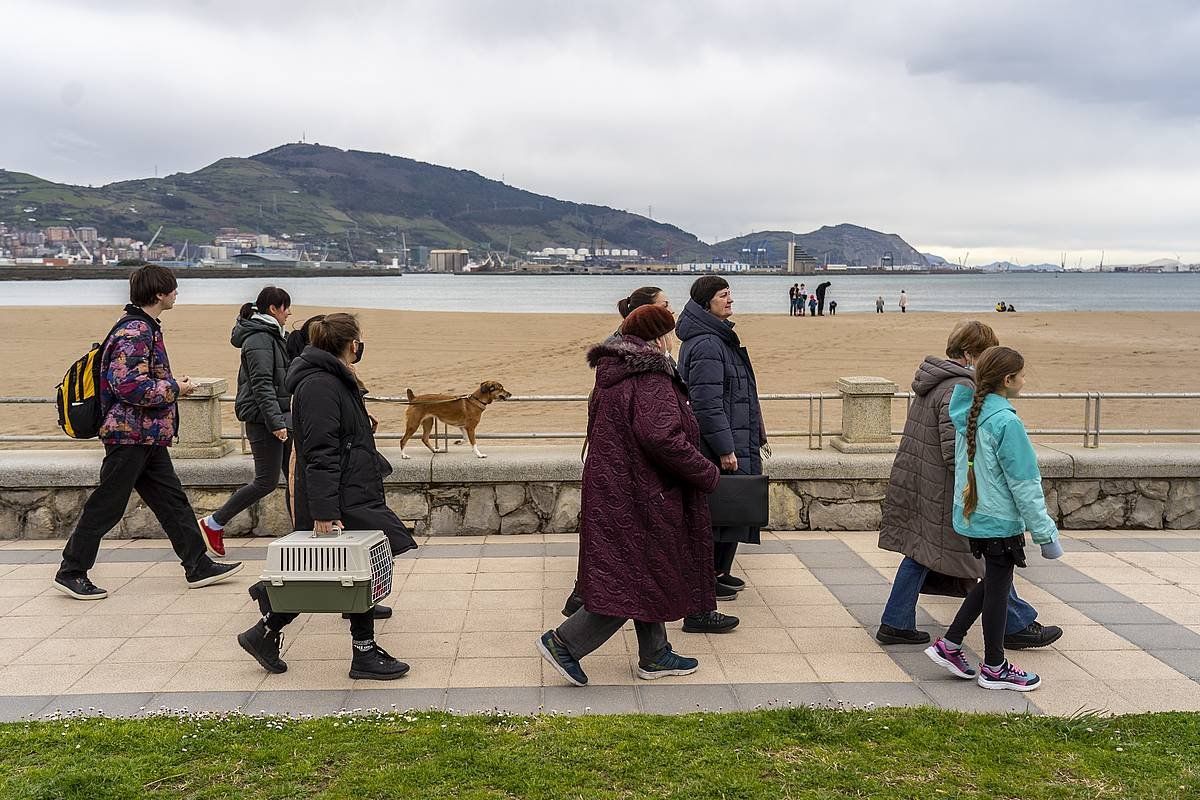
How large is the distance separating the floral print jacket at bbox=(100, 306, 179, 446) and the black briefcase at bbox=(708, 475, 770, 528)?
3.26 metres

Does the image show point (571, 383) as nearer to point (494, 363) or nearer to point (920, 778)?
point (494, 363)

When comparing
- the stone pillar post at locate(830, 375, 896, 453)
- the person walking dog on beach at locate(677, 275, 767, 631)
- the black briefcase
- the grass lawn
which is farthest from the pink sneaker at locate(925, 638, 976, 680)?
the stone pillar post at locate(830, 375, 896, 453)

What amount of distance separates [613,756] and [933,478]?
89.1 inches

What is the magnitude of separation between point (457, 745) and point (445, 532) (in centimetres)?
383

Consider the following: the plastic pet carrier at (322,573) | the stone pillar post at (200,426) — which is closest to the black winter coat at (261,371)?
the stone pillar post at (200,426)

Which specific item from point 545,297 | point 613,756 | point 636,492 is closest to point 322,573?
point 636,492

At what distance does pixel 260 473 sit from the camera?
6781 mm

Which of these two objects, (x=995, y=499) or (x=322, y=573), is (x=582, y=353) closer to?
(x=322, y=573)

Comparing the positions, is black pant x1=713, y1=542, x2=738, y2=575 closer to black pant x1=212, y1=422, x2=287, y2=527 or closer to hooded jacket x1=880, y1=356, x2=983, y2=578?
hooded jacket x1=880, y1=356, x2=983, y2=578

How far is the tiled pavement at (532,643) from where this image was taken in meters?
4.64

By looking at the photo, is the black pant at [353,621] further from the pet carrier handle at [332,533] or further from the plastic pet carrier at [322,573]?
the pet carrier handle at [332,533]

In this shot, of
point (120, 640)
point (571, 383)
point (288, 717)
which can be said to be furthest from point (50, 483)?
point (571, 383)

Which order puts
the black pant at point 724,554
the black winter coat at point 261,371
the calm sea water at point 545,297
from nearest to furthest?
the black pant at point 724,554 → the black winter coat at point 261,371 → the calm sea water at point 545,297

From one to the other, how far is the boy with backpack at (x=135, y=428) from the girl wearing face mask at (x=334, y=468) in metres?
1.44
